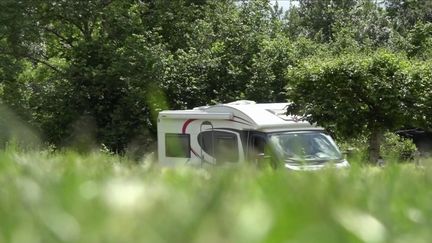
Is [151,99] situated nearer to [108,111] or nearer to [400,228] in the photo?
[108,111]

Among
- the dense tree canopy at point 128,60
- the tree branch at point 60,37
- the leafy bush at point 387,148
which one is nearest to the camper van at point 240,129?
the leafy bush at point 387,148

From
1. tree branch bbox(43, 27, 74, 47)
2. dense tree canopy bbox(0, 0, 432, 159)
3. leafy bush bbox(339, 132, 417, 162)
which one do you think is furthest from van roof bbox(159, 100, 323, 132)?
tree branch bbox(43, 27, 74, 47)

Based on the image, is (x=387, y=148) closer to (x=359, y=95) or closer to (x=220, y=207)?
(x=220, y=207)

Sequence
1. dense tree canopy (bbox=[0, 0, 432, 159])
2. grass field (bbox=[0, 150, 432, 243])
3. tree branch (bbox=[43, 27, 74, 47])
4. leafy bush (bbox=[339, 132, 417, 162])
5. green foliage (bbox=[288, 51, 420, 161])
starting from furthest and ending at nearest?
tree branch (bbox=[43, 27, 74, 47]) < dense tree canopy (bbox=[0, 0, 432, 159]) < green foliage (bbox=[288, 51, 420, 161]) < leafy bush (bbox=[339, 132, 417, 162]) < grass field (bbox=[0, 150, 432, 243])

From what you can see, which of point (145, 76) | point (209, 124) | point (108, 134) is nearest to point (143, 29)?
point (145, 76)

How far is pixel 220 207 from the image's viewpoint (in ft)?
3.34

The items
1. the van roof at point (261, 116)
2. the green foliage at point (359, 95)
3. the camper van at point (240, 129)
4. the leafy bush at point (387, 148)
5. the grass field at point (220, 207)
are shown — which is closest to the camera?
the grass field at point (220, 207)

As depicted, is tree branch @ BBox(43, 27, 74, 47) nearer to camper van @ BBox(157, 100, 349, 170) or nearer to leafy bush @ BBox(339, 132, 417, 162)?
camper van @ BBox(157, 100, 349, 170)

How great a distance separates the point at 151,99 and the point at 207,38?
332cm

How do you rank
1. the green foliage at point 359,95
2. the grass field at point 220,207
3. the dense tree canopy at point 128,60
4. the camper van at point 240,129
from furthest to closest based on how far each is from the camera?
the dense tree canopy at point 128,60 < the green foliage at point 359,95 < the camper van at point 240,129 < the grass field at point 220,207

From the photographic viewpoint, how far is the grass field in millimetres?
929

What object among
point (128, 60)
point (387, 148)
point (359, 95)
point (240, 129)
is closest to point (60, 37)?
point (128, 60)

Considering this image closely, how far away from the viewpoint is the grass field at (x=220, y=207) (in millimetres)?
929

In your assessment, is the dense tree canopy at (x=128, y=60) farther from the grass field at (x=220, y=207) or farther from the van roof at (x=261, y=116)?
the grass field at (x=220, y=207)
